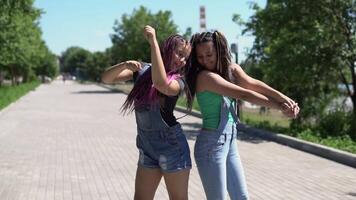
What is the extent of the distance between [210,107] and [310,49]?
10.6m

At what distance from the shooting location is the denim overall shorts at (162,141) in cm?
384

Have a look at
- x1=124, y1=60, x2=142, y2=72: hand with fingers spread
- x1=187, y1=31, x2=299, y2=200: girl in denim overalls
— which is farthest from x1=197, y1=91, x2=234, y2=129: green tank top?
x1=124, y1=60, x2=142, y2=72: hand with fingers spread

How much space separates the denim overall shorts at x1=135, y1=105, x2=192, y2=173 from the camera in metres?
3.84

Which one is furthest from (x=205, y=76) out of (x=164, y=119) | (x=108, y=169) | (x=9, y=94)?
(x=9, y=94)

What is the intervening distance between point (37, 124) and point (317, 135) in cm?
861

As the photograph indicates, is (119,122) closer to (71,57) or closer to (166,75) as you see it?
(166,75)

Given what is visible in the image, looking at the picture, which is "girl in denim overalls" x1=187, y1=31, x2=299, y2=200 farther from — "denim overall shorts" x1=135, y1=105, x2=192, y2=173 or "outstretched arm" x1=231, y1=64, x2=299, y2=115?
"denim overall shorts" x1=135, y1=105, x2=192, y2=173

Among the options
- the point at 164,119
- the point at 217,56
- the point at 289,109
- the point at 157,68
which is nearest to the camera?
the point at 157,68

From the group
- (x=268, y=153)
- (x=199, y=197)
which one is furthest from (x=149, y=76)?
(x=268, y=153)

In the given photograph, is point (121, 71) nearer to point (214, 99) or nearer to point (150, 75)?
point (150, 75)

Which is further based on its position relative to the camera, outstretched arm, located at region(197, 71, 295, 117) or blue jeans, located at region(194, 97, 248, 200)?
blue jeans, located at region(194, 97, 248, 200)

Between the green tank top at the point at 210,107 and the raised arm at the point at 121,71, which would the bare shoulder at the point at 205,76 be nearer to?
the green tank top at the point at 210,107

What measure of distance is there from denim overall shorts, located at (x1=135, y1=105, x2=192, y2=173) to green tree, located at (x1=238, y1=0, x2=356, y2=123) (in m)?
10.7

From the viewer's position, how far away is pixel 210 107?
3959mm
